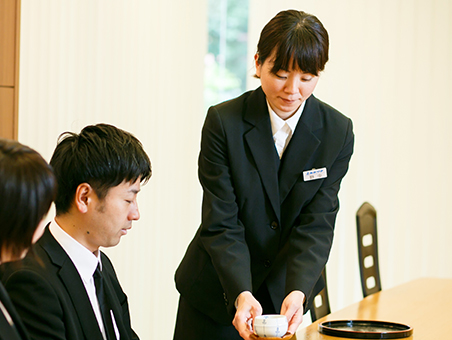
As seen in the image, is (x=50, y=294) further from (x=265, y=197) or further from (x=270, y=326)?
(x=265, y=197)

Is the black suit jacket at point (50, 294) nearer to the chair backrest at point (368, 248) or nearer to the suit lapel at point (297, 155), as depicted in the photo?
the suit lapel at point (297, 155)

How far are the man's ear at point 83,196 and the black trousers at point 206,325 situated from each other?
1.77ft

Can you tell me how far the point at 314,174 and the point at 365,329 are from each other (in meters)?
0.49

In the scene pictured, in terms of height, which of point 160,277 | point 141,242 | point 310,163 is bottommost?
point 160,277

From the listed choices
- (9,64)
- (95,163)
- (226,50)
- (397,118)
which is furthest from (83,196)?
(226,50)

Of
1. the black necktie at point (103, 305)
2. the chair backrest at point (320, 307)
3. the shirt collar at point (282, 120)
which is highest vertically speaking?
the shirt collar at point (282, 120)

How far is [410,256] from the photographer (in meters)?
4.08

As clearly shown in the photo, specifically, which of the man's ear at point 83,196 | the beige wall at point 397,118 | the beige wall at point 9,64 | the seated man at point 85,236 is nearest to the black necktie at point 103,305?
the seated man at point 85,236

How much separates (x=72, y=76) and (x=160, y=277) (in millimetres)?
1448

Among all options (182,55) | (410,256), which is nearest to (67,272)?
(182,55)

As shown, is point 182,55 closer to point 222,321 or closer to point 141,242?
point 141,242

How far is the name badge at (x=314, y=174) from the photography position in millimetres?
1833

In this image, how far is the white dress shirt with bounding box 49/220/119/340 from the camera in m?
1.58

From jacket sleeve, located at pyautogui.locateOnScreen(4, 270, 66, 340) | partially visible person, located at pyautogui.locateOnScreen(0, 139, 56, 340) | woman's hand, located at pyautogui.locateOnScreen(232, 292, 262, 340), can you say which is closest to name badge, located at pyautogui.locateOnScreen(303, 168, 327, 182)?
woman's hand, located at pyautogui.locateOnScreen(232, 292, 262, 340)
